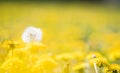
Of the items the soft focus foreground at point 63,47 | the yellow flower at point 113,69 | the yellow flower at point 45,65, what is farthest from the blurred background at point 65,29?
the yellow flower at point 113,69

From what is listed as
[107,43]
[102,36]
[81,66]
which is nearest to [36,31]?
[81,66]

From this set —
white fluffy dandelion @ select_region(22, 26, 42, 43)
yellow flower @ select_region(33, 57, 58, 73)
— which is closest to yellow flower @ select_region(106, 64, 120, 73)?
yellow flower @ select_region(33, 57, 58, 73)

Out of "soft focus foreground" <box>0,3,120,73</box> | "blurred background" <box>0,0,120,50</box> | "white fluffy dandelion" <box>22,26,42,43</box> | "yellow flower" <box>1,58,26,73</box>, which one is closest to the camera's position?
"yellow flower" <box>1,58,26,73</box>

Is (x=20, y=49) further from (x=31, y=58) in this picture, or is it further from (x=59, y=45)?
(x=59, y=45)

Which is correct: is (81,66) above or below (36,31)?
below

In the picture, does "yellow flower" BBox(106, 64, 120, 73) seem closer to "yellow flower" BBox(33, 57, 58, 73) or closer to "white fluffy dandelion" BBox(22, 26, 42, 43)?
"yellow flower" BBox(33, 57, 58, 73)

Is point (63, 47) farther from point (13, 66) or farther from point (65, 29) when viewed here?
point (13, 66)

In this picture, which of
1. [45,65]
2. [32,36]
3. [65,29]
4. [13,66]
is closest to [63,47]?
[32,36]

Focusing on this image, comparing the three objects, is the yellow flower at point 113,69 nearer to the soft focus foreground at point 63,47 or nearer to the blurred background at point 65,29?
the soft focus foreground at point 63,47
